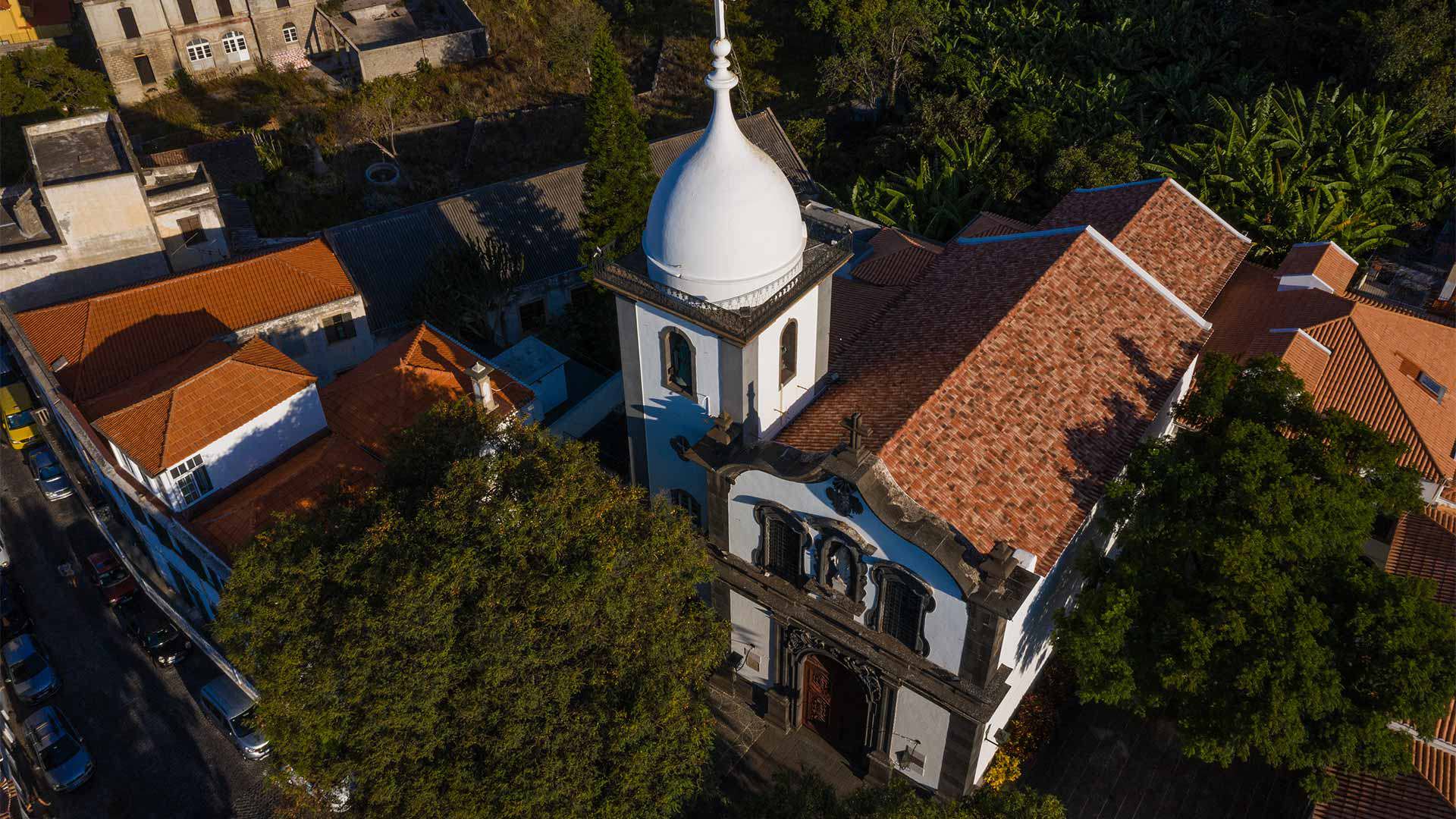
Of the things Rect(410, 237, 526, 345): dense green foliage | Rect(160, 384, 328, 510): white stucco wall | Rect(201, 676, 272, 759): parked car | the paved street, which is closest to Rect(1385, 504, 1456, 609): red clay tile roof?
Rect(160, 384, 328, 510): white stucco wall

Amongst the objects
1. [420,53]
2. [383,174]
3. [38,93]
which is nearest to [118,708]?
[383,174]

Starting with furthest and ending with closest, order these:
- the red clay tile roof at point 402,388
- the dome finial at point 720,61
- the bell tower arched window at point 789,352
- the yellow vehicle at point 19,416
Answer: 1. the yellow vehicle at point 19,416
2. the red clay tile roof at point 402,388
3. the bell tower arched window at point 789,352
4. the dome finial at point 720,61

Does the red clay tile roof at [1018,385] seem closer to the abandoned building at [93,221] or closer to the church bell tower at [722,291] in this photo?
the church bell tower at [722,291]

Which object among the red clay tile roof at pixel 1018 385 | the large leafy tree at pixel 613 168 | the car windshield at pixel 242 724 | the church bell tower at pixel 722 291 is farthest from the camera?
the large leafy tree at pixel 613 168

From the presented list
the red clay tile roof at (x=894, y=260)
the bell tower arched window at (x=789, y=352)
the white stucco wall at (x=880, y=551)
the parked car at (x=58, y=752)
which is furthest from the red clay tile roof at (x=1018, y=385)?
the parked car at (x=58, y=752)

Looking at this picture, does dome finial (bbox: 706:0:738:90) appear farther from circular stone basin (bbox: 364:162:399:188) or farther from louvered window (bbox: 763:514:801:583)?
circular stone basin (bbox: 364:162:399:188)

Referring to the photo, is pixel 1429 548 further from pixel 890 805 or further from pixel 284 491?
pixel 284 491

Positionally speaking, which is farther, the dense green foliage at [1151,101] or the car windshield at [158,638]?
the dense green foliage at [1151,101]
